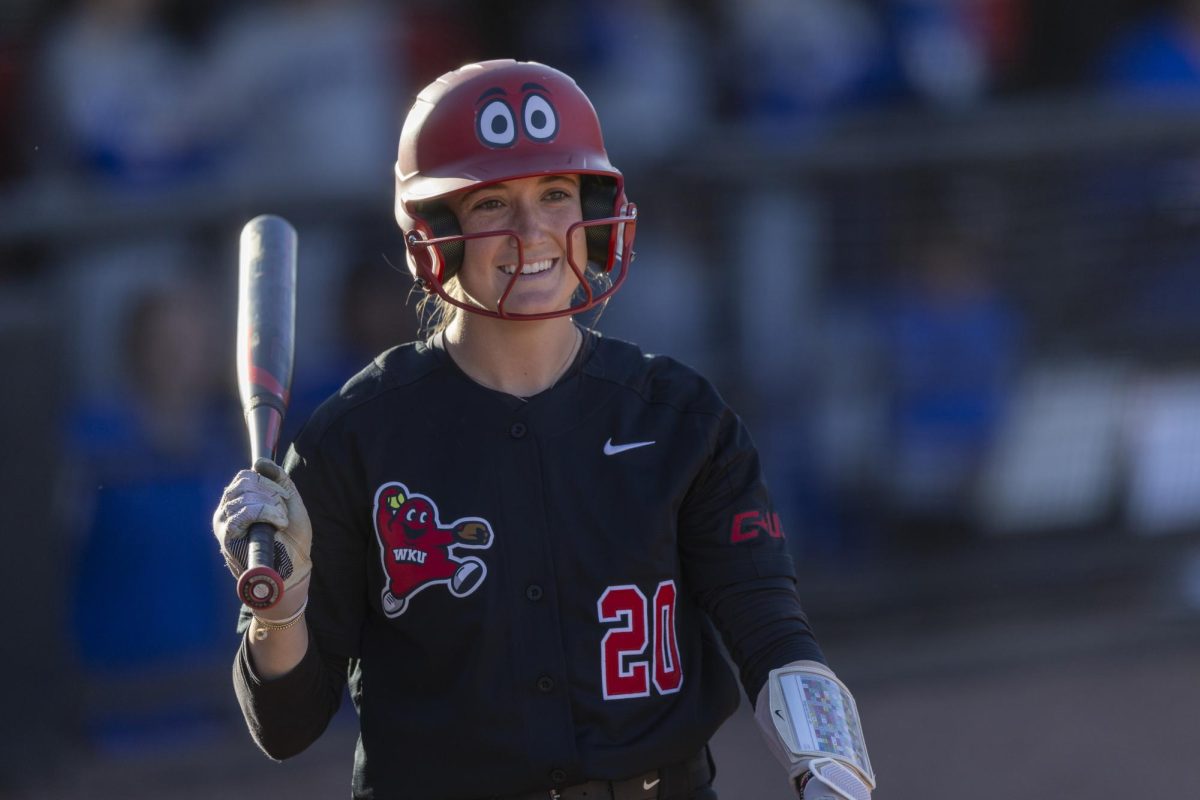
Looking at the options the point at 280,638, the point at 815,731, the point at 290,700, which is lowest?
the point at 815,731

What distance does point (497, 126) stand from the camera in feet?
9.45

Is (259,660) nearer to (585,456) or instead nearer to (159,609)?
(585,456)

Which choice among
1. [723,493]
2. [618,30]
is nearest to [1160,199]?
[618,30]

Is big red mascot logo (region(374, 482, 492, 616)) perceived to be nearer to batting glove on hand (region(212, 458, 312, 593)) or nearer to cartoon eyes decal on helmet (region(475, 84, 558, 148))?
batting glove on hand (region(212, 458, 312, 593))

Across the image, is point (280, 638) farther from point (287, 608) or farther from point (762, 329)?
point (762, 329)

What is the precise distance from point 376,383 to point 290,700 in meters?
0.52

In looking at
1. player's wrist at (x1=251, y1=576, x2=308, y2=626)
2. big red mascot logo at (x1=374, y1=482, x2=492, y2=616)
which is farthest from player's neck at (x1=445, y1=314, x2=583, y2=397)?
player's wrist at (x1=251, y1=576, x2=308, y2=626)

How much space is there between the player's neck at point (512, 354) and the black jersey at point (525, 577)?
34 mm

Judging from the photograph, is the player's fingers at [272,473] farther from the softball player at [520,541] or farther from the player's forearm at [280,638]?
the player's forearm at [280,638]

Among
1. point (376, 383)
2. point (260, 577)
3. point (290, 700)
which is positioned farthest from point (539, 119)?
point (290, 700)

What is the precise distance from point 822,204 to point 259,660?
15.4 feet

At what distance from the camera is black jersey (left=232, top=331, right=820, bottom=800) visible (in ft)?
9.20

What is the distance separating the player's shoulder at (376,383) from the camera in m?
2.90

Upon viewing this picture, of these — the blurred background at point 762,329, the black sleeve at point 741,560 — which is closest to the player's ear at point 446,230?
the black sleeve at point 741,560
